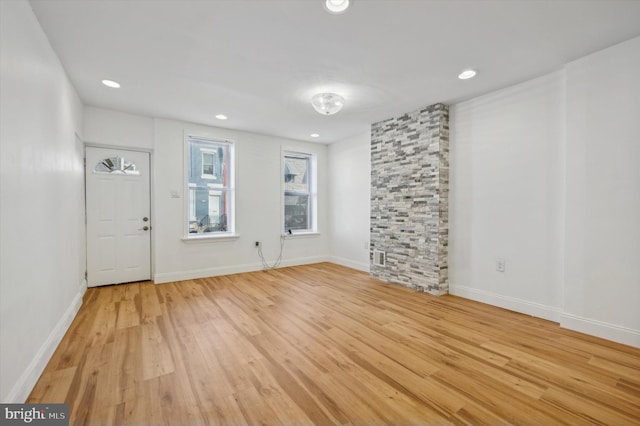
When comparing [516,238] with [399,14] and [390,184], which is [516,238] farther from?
[399,14]

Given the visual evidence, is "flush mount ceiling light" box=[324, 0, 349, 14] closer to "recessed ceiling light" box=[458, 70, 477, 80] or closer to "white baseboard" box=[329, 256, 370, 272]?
"recessed ceiling light" box=[458, 70, 477, 80]

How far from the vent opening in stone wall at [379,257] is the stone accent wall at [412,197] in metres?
0.06

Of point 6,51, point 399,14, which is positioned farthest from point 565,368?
point 6,51

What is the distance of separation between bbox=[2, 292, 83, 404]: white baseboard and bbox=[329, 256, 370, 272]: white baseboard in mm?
4184

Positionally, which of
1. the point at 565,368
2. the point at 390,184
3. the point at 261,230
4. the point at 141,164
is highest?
the point at 141,164

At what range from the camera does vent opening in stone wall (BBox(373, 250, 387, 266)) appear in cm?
443

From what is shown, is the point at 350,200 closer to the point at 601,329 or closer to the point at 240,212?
the point at 240,212

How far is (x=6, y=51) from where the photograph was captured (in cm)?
156

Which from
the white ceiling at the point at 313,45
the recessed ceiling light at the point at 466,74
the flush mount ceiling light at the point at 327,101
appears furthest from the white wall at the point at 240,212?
the recessed ceiling light at the point at 466,74

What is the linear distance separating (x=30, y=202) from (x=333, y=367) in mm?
2454

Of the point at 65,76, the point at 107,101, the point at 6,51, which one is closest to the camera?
the point at 6,51

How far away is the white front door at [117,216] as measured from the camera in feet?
13.1

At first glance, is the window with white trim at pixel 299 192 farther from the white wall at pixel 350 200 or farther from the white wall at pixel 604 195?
the white wall at pixel 604 195

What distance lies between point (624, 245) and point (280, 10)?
3.48m
